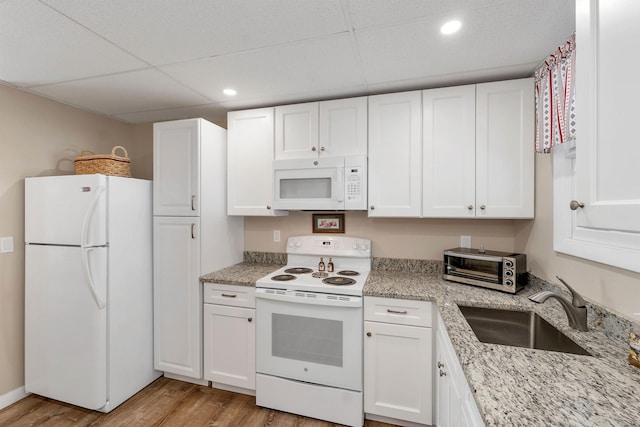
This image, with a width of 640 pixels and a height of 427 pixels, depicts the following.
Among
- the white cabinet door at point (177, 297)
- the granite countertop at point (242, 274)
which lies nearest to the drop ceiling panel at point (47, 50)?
the white cabinet door at point (177, 297)

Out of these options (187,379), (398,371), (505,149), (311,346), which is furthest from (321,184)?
(187,379)

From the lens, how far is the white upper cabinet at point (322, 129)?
85.7 inches

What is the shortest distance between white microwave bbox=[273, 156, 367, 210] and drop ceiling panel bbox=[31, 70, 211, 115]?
3.02ft

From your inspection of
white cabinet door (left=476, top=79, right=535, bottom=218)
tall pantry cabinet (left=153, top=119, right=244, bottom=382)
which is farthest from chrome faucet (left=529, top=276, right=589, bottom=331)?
tall pantry cabinet (left=153, top=119, right=244, bottom=382)

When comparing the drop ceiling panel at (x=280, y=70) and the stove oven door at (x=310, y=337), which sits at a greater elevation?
the drop ceiling panel at (x=280, y=70)

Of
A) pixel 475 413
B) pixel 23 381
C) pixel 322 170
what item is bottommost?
pixel 23 381

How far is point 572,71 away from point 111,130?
11.7ft

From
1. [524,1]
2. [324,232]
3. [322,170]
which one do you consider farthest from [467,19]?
[324,232]

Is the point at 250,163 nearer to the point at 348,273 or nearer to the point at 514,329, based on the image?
the point at 348,273

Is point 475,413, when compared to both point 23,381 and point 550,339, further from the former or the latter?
point 23,381

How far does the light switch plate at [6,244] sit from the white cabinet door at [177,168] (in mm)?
968

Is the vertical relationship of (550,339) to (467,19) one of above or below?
below

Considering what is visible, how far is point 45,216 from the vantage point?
2057 millimetres

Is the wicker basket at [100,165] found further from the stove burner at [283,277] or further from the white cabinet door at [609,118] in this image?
the white cabinet door at [609,118]
